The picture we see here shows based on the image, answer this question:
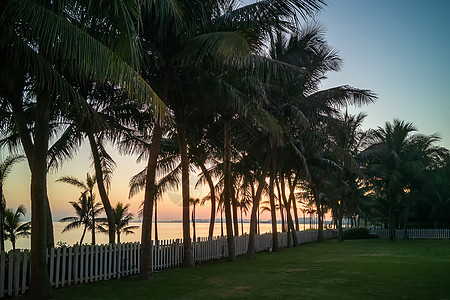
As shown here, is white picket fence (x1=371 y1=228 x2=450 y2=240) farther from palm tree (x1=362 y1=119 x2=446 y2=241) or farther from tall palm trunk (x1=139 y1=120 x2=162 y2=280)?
tall palm trunk (x1=139 y1=120 x2=162 y2=280)

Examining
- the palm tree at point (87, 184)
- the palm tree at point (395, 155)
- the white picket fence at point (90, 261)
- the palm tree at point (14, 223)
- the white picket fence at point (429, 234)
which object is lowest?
the white picket fence at point (429, 234)

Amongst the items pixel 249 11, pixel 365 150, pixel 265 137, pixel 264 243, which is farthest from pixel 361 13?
pixel 365 150

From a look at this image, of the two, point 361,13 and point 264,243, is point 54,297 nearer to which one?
point 361,13

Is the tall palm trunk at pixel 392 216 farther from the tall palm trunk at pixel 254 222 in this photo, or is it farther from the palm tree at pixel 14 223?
the palm tree at pixel 14 223

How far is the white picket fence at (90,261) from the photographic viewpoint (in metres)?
8.89

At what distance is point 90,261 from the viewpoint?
11.1 m

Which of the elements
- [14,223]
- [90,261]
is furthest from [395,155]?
[90,261]

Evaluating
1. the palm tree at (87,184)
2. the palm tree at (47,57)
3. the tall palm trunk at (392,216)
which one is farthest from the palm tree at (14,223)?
the tall palm trunk at (392,216)

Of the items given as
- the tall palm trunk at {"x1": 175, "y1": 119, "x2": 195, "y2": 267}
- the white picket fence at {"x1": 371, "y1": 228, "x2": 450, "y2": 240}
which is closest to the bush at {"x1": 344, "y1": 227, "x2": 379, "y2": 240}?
the white picket fence at {"x1": 371, "y1": 228, "x2": 450, "y2": 240}

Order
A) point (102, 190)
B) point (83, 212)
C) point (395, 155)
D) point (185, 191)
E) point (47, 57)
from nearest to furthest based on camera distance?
1. point (47, 57)
2. point (185, 191)
3. point (102, 190)
4. point (83, 212)
5. point (395, 155)

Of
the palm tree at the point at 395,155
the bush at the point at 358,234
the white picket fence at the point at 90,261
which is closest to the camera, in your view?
the white picket fence at the point at 90,261

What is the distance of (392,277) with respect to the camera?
12.3 meters

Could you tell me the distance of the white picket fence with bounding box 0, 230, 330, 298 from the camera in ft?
29.2

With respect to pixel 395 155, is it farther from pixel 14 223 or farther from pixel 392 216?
pixel 14 223
